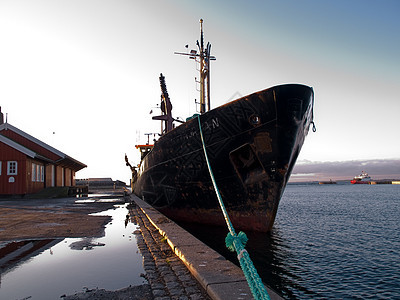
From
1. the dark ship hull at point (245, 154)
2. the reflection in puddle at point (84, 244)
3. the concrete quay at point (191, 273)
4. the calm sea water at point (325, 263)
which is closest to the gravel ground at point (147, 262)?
the concrete quay at point (191, 273)

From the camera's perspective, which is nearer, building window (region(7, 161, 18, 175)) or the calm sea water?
the calm sea water

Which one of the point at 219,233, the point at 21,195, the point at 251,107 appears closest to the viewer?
the point at 251,107

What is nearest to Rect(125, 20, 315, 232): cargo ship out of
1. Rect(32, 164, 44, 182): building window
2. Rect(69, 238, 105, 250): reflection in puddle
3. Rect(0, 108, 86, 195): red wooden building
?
Rect(69, 238, 105, 250): reflection in puddle

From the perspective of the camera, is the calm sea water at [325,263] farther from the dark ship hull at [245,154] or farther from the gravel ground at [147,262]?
the gravel ground at [147,262]

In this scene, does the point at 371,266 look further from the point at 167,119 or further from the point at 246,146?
the point at 167,119

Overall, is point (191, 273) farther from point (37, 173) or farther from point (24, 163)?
point (37, 173)

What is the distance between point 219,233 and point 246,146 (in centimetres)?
264

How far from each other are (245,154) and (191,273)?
15.3ft

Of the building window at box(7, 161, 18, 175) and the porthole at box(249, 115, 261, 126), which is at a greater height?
the porthole at box(249, 115, 261, 126)

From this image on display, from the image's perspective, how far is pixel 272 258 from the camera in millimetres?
6605

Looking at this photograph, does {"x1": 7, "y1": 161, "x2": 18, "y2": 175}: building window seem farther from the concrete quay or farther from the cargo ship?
the concrete quay

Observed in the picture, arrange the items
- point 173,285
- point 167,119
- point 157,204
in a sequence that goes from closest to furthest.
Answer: point 173,285, point 157,204, point 167,119

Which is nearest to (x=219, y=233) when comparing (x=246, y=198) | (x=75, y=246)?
(x=246, y=198)

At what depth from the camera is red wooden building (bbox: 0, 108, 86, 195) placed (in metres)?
20.4
